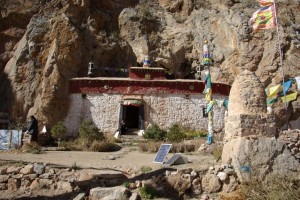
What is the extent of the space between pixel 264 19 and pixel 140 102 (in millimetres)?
10458

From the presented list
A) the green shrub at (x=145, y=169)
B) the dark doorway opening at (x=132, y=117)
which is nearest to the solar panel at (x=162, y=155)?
the green shrub at (x=145, y=169)

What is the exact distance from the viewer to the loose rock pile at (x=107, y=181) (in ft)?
25.8

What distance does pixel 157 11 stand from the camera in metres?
30.2

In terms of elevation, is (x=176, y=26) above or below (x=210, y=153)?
above

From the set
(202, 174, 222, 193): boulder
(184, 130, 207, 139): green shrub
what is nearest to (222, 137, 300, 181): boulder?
(202, 174, 222, 193): boulder

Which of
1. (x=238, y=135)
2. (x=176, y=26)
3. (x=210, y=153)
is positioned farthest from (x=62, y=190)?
(x=176, y=26)

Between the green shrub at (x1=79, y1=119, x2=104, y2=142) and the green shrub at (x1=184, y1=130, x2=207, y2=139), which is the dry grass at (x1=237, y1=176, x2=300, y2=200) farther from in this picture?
the green shrub at (x1=184, y1=130, x2=207, y2=139)

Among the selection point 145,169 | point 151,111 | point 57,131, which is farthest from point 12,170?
point 151,111

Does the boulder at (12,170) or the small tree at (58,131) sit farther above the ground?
the small tree at (58,131)

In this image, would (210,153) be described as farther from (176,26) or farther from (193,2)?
(193,2)

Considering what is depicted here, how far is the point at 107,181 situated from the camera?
26.5ft

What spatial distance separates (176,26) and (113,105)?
11979 millimetres

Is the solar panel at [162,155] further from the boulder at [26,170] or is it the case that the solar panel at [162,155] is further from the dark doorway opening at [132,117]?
the dark doorway opening at [132,117]

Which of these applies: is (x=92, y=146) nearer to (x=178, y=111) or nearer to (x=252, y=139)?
(x=252, y=139)
